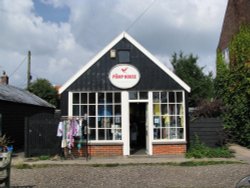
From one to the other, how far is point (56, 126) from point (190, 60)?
28475 millimetres

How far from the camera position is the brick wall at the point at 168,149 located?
53.7 ft

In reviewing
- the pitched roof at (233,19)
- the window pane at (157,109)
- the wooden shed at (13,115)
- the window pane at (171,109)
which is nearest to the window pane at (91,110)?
the window pane at (157,109)

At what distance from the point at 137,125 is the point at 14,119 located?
703 cm

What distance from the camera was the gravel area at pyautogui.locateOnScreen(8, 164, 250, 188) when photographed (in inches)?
412

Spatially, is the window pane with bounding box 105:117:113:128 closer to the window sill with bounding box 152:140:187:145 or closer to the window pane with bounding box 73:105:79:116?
the window pane with bounding box 73:105:79:116

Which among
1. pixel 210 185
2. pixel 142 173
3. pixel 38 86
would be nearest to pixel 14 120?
pixel 142 173

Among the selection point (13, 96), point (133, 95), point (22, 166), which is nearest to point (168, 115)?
point (133, 95)

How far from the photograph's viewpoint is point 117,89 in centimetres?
1672

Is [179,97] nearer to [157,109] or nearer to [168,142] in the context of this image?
[157,109]

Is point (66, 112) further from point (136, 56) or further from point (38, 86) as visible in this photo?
point (38, 86)

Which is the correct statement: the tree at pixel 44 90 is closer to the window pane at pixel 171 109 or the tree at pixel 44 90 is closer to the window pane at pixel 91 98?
the window pane at pixel 91 98

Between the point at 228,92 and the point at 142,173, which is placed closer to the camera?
the point at 142,173

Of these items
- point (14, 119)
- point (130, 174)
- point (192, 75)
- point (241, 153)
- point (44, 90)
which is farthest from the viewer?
point (44, 90)

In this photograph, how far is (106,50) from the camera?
16766mm
